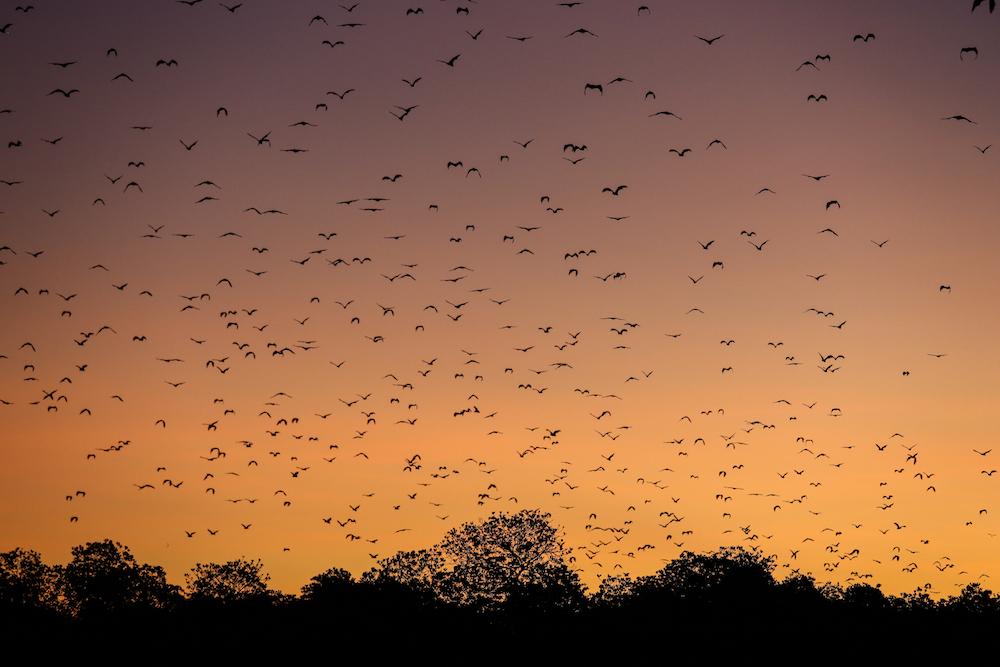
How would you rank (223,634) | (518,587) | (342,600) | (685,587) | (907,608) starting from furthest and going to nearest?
(907,608) → (685,587) → (518,587) → (342,600) → (223,634)

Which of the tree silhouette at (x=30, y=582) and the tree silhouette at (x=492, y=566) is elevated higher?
the tree silhouette at (x=30, y=582)

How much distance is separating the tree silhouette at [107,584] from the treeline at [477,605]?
104 millimetres

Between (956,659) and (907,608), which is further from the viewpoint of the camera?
(907,608)

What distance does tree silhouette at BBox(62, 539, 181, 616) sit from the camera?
97.2m

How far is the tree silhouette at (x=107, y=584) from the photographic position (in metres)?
97.2

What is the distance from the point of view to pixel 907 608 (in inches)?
3942

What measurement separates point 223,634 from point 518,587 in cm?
2450

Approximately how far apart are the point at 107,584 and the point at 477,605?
36107 millimetres

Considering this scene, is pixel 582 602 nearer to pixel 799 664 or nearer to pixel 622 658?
pixel 622 658

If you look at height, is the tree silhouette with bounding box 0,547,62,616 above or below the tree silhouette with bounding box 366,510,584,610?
above

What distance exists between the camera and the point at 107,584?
9831 centimetres

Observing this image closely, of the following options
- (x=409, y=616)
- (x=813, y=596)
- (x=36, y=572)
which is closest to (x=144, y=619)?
(x=409, y=616)

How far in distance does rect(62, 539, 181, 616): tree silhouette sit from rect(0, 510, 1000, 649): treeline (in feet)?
0.34

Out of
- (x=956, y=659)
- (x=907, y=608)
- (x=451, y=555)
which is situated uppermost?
(x=451, y=555)
